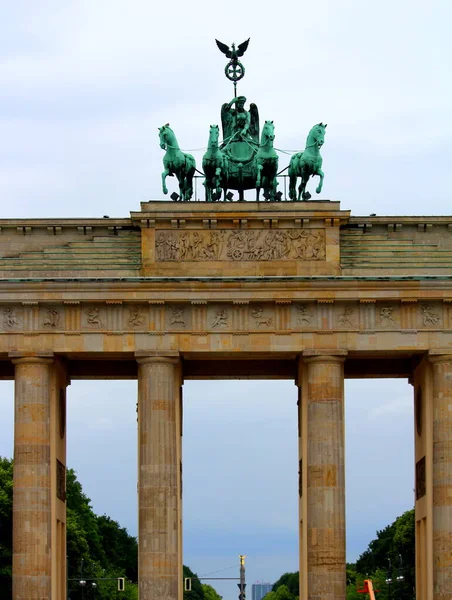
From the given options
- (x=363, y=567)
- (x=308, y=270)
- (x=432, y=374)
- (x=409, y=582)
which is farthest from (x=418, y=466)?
(x=363, y=567)


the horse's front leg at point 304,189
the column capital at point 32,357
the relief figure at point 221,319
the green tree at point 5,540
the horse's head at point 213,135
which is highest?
the horse's head at point 213,135

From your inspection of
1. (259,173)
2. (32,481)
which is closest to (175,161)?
(259,173)

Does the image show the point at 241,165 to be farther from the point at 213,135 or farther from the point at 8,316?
Answer: the point at 8,316

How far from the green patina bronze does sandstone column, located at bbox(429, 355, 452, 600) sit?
8.45 meters

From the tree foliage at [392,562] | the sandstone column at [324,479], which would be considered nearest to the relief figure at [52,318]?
the sandstone column at [324,479]

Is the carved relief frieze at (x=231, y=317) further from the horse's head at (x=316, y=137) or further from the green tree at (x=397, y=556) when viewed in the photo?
the green tree at (x=397, y=556)

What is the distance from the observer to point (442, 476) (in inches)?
2569

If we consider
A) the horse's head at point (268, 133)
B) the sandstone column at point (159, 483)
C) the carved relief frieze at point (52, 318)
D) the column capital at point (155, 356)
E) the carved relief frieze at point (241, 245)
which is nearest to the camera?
the sandstone column at point (159, 483)

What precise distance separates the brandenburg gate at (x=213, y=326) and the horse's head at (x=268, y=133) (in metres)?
2.66

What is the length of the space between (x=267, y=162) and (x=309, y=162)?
61.1 inches

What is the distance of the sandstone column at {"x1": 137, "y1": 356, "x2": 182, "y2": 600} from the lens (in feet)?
212

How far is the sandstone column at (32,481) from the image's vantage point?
64.3 metres

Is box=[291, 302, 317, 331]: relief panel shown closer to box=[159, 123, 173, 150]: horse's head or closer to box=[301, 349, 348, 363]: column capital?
box=[301, 349, 348, 363]: column capital

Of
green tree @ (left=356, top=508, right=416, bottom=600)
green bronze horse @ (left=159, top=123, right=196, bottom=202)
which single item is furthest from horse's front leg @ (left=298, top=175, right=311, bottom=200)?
green tree @ (left=356, top=508, right=416, bottom=600)
